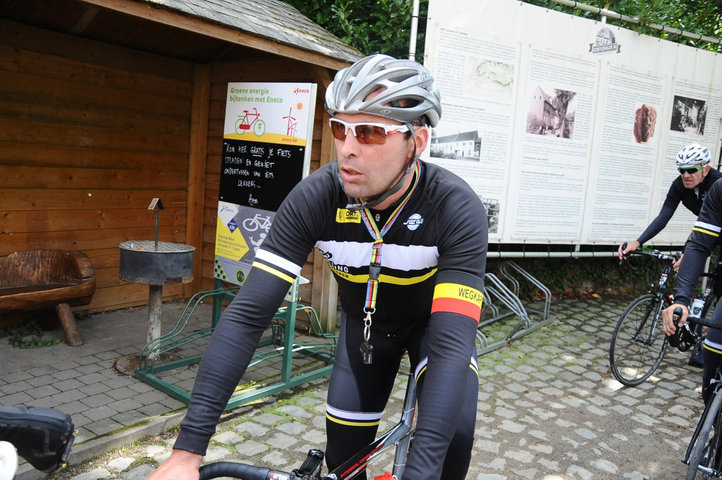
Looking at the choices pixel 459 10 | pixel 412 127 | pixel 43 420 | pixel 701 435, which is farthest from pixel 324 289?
pixel 43 420

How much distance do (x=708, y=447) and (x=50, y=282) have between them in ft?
20.1

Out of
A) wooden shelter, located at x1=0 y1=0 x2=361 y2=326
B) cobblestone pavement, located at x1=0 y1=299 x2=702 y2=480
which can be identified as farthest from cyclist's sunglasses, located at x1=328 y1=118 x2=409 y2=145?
wooden shelter, located at x1=0 y1=0 x2=361 y2=326

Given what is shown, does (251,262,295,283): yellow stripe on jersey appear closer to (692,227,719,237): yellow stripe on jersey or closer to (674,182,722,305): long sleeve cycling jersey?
(674,182,722,305): long sleeve cycling jersey

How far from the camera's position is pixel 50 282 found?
598cm

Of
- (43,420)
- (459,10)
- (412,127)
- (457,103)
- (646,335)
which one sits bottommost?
(646,335)

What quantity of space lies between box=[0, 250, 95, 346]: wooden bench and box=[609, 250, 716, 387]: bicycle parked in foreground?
18.1 feet

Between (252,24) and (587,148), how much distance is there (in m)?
4.70

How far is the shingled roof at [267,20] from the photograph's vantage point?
432 centimetres

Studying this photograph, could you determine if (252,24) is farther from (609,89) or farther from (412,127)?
(609,89)

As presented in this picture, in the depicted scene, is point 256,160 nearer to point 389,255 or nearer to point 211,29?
point 211,29

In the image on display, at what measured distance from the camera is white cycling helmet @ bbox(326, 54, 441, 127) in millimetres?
1829

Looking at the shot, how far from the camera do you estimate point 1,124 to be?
5613mm

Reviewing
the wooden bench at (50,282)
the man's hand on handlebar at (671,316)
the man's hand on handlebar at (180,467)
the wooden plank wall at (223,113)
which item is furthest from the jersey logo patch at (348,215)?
the wooden bench at (50,282)

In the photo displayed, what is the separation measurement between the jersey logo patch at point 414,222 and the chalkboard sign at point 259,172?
2.92 metres
